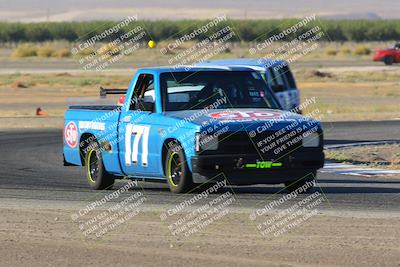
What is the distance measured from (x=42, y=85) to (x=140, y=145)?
42.0 metres

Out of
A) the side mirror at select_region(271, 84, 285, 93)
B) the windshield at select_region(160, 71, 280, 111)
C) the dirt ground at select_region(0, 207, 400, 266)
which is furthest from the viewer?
the side mirror at select_region(271, 84, 285, 93)

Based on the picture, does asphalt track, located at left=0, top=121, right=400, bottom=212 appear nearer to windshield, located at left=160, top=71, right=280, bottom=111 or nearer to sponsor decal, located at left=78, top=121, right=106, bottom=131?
→ sponsor decal, located at left=78, top=121, right=106, bottom=131

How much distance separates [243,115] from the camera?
14.1 meters

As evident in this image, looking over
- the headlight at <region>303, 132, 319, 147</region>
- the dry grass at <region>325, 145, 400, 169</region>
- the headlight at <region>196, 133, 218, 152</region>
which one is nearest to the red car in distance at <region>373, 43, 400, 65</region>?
the dry grass at <region>325, 145, 400, 169</region>

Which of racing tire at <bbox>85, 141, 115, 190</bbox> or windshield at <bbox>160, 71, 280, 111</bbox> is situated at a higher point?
windshield at <bbox>160, 71, 280, 111</bbox>

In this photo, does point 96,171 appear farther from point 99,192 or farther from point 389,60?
point 389,60

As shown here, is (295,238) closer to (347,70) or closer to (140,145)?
(140,145)

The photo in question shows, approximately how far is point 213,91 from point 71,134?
99.6 inches

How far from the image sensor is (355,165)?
66.9 ft

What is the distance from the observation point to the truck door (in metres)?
14.6

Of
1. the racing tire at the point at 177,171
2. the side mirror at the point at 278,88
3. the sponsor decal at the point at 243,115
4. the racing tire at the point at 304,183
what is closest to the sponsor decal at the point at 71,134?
the racing tire at the point at 177,171

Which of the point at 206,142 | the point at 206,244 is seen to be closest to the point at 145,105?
the point at 206,142

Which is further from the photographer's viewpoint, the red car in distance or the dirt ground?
the red car in distance

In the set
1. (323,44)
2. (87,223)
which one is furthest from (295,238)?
(323,44)
